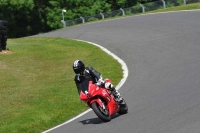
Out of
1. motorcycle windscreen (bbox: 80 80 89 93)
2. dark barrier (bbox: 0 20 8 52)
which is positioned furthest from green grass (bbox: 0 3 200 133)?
motorcycle windscreen (bbox: 80 80 89 93)

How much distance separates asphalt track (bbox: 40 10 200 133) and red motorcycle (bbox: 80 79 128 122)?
25cm

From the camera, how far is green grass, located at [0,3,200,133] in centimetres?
1448

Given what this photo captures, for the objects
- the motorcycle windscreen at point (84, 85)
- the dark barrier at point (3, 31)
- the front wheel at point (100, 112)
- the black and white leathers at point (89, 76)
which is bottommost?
the dark barrier at point (3, 31)

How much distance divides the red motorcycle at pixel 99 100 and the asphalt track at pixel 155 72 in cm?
25

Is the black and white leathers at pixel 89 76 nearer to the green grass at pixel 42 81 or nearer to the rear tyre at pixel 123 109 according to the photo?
the rear tyre at pixel 123 109

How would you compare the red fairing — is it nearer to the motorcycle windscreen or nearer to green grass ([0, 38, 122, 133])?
the motorcycle windscreen

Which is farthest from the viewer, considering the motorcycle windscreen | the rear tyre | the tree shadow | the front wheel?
the rear tyre

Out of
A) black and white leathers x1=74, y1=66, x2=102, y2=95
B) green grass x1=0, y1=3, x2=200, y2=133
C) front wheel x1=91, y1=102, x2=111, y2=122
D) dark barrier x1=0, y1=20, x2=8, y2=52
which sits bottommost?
green grass x1=0, y1=3, x2=200, y2=133

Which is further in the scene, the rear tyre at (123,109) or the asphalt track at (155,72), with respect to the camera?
the rear tyre at (123,109)

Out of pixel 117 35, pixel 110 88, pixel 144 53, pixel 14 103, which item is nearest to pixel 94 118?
pixel 110 88

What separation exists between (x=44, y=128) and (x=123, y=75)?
19.7ft

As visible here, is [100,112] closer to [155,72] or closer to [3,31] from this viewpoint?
[155,72]

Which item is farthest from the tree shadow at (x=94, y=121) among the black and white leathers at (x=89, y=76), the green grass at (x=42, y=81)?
the green grass at (x=42, y=81)

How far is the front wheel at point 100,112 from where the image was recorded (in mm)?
12055
